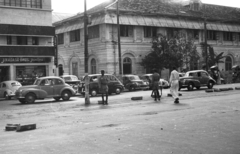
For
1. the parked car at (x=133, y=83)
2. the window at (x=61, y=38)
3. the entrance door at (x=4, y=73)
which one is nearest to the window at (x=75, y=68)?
the window at (x=61, y=38)

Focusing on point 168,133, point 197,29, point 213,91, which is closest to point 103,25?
point 197,29

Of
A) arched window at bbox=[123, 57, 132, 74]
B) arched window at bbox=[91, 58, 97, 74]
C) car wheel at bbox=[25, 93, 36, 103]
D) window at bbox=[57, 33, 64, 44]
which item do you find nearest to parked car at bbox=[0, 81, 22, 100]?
car wheel at bbox=[25, 93, 36, 103]

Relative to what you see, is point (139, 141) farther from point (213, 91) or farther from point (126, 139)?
point (213, 91)

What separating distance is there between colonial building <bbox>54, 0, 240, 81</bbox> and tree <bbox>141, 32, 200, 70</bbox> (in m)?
1.42

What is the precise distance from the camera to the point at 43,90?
2203 centimetres

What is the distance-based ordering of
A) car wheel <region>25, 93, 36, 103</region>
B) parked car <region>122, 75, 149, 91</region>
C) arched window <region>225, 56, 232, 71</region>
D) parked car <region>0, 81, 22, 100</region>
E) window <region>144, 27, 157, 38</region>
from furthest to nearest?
arched window <region>225, 56, 232, 71</region>, window <region>144, 27, 157, 38</region>, parked car <region>122, 75, 149, 91</region>, parked car <region>0, 81, 22, 100</region>, car wheel <region>25, 93, 36, 103</region>

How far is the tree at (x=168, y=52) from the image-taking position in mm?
41844

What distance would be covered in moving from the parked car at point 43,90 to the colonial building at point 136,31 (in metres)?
18.1

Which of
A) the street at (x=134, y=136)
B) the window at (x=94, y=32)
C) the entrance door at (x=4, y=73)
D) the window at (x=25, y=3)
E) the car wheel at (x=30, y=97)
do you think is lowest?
the street at (x=134, y=136)

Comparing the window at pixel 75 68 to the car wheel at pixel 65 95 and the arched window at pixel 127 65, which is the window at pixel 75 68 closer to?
the arched window at pixel 127 65

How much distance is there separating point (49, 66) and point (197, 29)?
23114 mm

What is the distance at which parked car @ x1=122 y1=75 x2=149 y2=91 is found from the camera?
32.7m

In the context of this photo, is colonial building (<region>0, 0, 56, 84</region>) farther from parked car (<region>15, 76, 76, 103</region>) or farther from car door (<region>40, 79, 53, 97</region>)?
car door (<region>40, 79, 53, 97</region>)

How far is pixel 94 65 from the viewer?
142 ft
